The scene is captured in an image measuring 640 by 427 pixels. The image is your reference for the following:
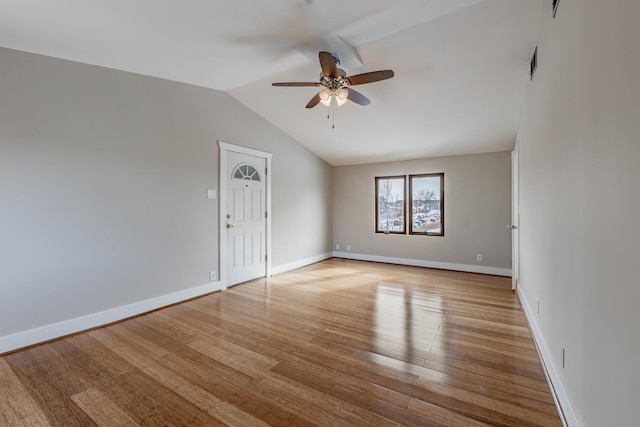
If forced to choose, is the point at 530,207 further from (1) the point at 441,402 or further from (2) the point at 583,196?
(1) the point at 441,402

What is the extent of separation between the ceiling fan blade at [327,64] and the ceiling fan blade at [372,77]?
7.4 inches

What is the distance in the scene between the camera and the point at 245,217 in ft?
15.1

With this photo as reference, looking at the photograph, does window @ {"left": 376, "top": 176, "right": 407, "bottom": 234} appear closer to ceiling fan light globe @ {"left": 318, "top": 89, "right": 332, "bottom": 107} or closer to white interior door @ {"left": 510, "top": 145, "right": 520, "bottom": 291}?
white interior door @ {"left": 510, "top": 145, "right": 520, "bottom": 291}

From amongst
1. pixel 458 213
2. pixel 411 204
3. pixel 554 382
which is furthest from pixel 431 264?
pixel 554 382

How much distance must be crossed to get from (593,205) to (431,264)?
15.3ft

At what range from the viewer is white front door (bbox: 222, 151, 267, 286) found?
4.36 meters

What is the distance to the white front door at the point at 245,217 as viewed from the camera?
436cm

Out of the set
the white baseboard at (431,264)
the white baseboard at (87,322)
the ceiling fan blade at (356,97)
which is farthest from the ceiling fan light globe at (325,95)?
the white baseboard at (431,264)

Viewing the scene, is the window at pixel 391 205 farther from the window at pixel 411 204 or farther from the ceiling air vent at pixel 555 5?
the ceiling air vent at pixel 555 5

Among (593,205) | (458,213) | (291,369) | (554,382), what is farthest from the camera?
(458,213)

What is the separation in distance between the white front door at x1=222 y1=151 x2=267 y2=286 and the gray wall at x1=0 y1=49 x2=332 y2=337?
0.94 ft

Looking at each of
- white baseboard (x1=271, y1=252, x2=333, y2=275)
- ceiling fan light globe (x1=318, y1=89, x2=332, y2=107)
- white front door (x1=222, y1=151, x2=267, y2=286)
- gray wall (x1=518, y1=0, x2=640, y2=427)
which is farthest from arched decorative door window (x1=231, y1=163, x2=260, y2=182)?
gray wall (x1=518, y1=0, x2=640, y2=427)

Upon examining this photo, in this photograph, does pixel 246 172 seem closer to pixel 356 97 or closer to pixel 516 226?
pixel 356 97

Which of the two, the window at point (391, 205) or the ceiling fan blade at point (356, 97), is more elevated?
the ceiling fan blade at point (356, 97)
